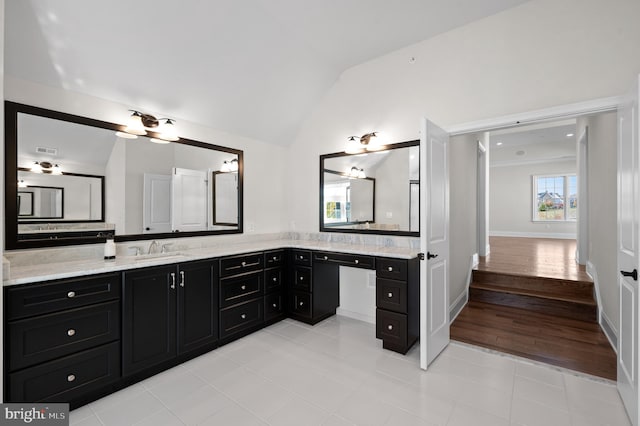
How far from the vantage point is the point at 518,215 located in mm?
10016

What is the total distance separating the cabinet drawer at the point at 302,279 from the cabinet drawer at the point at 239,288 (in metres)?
0.43

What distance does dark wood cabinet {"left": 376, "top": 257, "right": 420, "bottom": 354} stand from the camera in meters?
2.76

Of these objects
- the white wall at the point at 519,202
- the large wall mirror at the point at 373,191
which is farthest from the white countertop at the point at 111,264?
the white wall at the point at 519,202

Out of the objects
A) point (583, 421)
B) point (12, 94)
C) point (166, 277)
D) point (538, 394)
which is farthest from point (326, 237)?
point (12, 94)

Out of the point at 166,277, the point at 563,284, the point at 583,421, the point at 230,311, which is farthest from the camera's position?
the point at 563,284

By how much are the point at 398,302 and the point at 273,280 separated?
1.42 meters

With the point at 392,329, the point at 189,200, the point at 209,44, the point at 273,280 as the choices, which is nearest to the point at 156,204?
the point at 189,200

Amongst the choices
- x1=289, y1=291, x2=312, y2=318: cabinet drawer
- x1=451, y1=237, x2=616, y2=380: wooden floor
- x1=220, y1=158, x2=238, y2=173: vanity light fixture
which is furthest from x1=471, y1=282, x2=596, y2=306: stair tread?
x1=220, y1=158, x2=238, y2=173: vanity light fixture

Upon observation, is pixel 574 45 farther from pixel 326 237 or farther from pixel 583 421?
pixel 326 237

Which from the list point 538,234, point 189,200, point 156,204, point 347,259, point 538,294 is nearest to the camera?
point 156,204

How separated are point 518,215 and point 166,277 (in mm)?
10887

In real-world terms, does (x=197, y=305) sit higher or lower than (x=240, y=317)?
higher

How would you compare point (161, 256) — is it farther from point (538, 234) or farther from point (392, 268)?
point (538, 234)

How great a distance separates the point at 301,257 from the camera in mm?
3465
